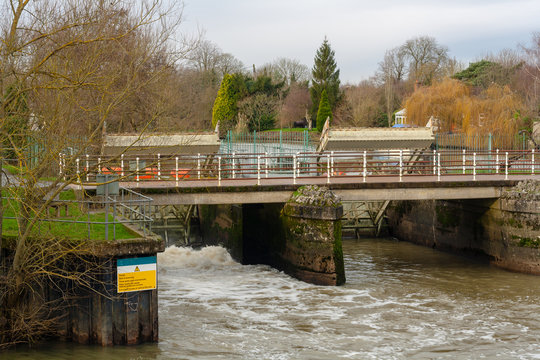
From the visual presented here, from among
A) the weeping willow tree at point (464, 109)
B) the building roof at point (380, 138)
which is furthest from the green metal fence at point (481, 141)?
the building roof at point (380, 138)

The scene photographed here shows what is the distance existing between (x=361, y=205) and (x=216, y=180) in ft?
37.2

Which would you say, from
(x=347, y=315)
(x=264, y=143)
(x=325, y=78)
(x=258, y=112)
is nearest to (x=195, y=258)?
(x=347, y=315)

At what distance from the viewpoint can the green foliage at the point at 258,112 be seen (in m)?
62.6

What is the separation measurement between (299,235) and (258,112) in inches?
1699

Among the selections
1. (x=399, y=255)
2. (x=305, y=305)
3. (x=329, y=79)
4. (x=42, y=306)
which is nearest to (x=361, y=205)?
(x=399, y=255)

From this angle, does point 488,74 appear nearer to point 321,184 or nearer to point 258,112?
point 258,112

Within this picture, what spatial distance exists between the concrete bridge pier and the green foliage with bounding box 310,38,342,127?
42.3 meters

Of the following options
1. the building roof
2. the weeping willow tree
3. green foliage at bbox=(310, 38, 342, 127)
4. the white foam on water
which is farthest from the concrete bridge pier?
green foliage at bbox=(310, 38, 342, 127)

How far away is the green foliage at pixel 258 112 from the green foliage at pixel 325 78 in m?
5.18

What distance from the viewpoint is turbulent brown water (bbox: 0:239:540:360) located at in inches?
564

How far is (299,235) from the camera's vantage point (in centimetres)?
2105

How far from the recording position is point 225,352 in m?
14.2

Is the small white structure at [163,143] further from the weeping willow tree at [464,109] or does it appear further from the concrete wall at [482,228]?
the weeping willow tree at [464,109]

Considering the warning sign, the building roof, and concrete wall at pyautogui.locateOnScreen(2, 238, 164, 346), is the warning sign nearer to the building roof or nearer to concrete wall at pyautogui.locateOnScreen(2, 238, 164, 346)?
concrete wall at pyautogui.locateOnScreen(2, 238, 164, 346)
